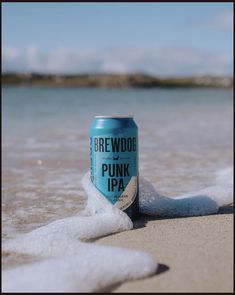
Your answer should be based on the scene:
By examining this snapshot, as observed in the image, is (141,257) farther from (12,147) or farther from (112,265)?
(12,147)

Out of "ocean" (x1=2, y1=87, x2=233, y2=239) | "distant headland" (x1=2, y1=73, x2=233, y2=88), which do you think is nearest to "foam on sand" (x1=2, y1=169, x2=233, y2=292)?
"ocean" (x1=2, y1=87, x2=233, y2=239)

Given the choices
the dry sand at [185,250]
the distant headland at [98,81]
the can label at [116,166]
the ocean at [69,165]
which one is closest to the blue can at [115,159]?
the can label at [116,166]

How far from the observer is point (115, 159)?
3.04 meters

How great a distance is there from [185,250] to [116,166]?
80 cm

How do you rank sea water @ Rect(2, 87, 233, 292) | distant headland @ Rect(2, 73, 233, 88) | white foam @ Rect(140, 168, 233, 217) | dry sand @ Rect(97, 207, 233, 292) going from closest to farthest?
dry sand @ Rect(97, 207, 233, 292) → sea water @ Rect(2, 87, 233, 292) → white foam @ Rect(140, 168, 233, 217) → distant headland @ Rect(2, 73, 233, 88)

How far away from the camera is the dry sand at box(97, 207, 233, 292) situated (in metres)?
2.11

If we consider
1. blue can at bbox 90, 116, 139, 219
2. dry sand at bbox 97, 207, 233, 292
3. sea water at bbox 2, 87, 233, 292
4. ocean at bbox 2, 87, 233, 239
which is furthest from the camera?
ocean at bbox 2, 87, 233, 239

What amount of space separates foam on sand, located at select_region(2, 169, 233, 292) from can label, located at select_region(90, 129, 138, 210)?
7 centimetres

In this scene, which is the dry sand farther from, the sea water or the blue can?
the blue can

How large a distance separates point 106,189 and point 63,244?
1.86ft

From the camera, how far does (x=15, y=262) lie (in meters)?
2.48

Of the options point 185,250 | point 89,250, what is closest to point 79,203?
point 89,250

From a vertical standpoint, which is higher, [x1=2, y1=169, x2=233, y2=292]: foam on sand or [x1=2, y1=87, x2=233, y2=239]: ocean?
[x1=2, y1=169, x2=233, y2=292]: foam on sand

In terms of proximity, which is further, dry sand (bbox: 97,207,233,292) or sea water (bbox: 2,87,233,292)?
sea water (bbox: 2,87,233,292)
